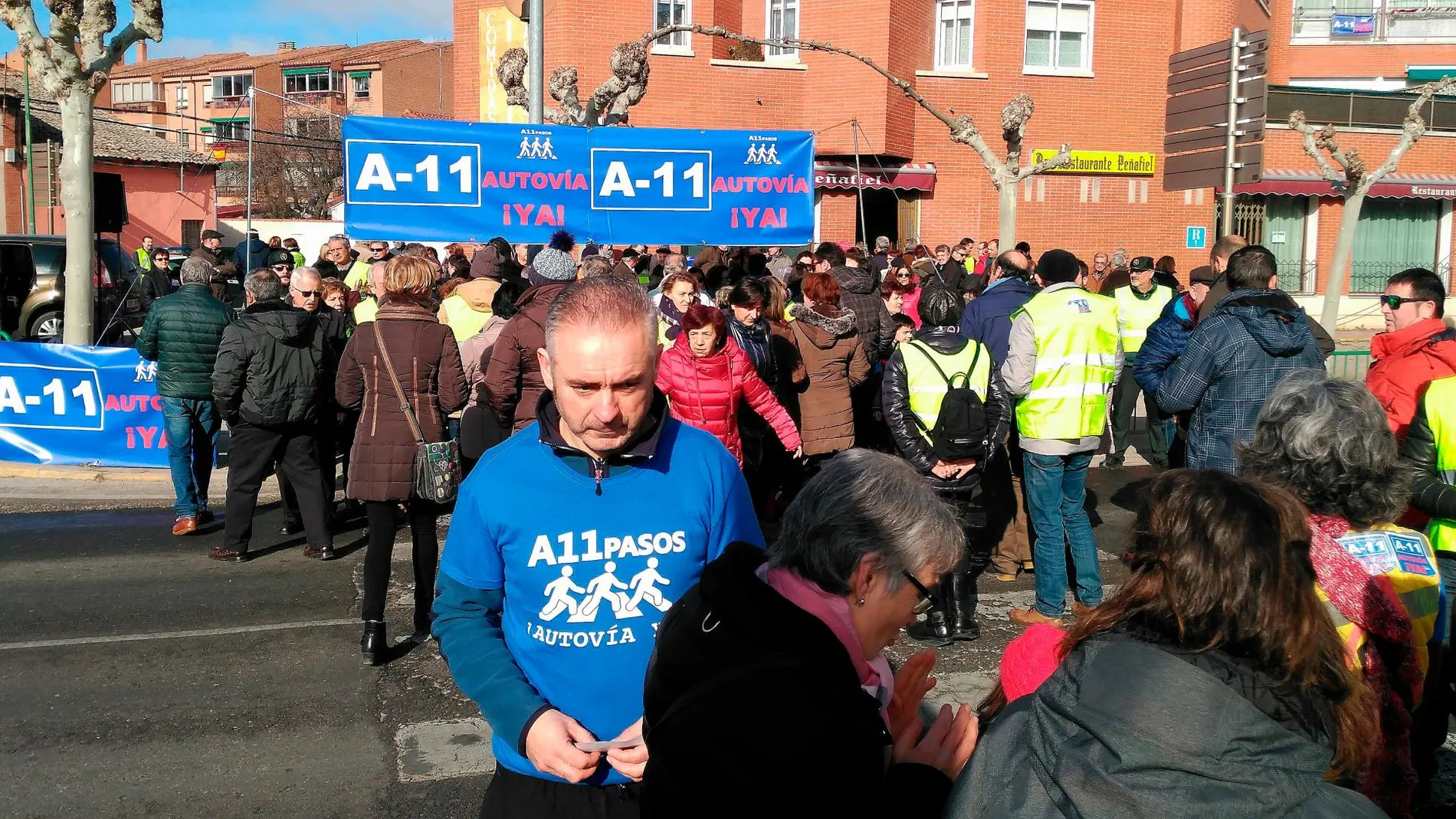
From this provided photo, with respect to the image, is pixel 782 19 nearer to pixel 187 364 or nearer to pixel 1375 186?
pixel 1375 186

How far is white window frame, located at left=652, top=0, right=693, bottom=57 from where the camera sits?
22.6m


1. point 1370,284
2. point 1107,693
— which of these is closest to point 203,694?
point 1107,693

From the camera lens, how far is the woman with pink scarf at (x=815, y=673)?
1.83 m

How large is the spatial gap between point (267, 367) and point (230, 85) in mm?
67938

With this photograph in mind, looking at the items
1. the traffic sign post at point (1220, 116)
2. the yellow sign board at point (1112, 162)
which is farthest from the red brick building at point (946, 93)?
the traffic sign post at point (1220, 116)

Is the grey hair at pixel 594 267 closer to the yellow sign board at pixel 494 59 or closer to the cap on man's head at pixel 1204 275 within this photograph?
the cap on man's head at pixel 1204 275

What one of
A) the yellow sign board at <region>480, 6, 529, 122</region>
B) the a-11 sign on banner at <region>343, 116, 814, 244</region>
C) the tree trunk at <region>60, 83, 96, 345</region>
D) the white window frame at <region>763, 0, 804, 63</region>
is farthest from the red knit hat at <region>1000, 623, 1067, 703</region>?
the yellow sign board at <region>480, 6, 529, 122</region>

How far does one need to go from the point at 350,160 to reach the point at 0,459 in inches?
160

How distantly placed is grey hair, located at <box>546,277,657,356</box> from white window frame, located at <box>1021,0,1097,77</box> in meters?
23.0

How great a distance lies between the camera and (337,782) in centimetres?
460

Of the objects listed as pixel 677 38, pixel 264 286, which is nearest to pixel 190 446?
pixel 264 286

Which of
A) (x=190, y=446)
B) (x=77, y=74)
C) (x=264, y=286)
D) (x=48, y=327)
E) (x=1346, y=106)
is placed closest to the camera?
(x=264, y=286)

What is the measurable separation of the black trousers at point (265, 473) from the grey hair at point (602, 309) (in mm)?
5676

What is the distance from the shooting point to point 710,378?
6.56 meters
